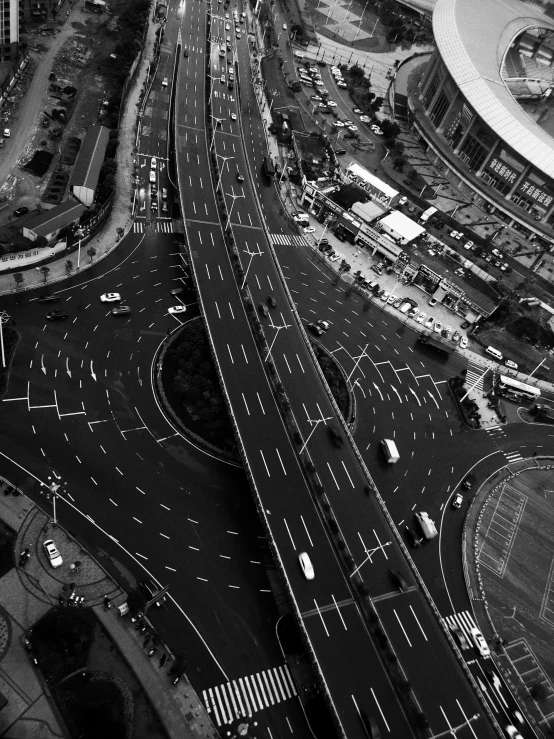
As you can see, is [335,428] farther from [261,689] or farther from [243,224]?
[243,224]

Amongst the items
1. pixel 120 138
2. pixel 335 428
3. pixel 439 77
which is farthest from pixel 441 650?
pixel 439 77

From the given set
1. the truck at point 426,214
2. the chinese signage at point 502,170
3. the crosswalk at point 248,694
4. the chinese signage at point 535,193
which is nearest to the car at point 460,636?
the crosswalk at point 248,694

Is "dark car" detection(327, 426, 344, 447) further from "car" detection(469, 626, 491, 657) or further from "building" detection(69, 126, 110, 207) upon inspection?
"building" detection(69, 126, 110, 207)

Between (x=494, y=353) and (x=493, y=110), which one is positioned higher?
(x=493, y=110)

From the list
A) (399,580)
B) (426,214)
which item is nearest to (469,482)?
(399,580)

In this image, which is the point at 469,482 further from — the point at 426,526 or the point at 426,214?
the point at 426,214

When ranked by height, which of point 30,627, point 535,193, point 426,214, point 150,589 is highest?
point 535,193
